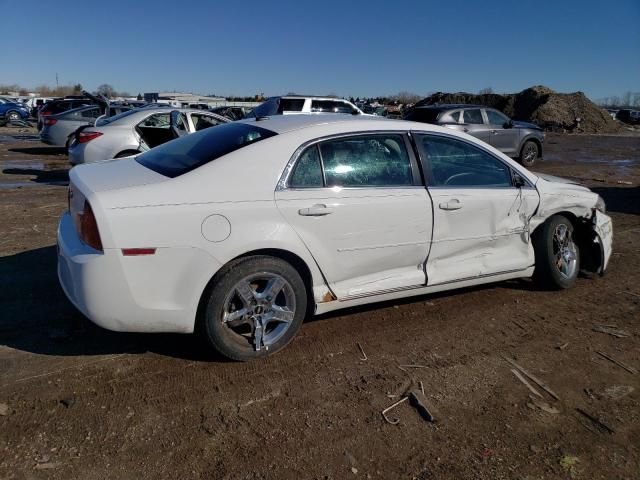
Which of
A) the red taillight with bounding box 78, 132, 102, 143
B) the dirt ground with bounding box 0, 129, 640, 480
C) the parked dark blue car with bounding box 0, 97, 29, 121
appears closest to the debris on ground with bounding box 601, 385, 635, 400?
the dirt ground with bounding box 0, 129, 640, 480

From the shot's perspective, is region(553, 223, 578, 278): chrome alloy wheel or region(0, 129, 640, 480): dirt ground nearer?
region(0, 129, 640, 480): dirt ground

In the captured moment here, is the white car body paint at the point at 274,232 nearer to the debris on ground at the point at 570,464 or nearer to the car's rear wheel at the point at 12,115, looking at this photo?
the debris on ground at the point at 570,464

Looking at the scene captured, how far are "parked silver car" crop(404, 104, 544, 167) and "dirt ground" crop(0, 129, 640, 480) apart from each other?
30.8ft

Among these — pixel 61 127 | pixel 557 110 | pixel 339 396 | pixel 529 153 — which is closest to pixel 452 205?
pixel 339 396

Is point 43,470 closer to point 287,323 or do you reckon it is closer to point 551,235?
point 287,323

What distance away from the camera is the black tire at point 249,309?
10.3ft

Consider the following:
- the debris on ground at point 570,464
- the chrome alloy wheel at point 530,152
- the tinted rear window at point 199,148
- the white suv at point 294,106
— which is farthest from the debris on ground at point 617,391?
the chrome alloy wheel at point 530,152

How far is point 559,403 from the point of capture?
9.88 feet

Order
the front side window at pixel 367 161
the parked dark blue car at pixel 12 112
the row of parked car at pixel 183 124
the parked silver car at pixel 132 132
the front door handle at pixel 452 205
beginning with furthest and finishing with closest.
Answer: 1. the parked dark blue car at pixel 12 112
2. the row of parked car at pixel 183 124
3. the parked silver car at pixel 132 132
4. the front door handle at pixel 452 205
5. the front side window at pixel 367 161

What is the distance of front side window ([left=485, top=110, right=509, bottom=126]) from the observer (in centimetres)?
1411

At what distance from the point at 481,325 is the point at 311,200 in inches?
69.0

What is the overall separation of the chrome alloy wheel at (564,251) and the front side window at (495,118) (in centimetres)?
1017

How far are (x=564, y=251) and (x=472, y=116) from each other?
9.96 meters

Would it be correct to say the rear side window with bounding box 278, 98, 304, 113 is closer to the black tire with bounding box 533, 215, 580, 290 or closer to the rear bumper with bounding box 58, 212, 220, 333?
the black tire with bounding box 533, 215, 580, 290
